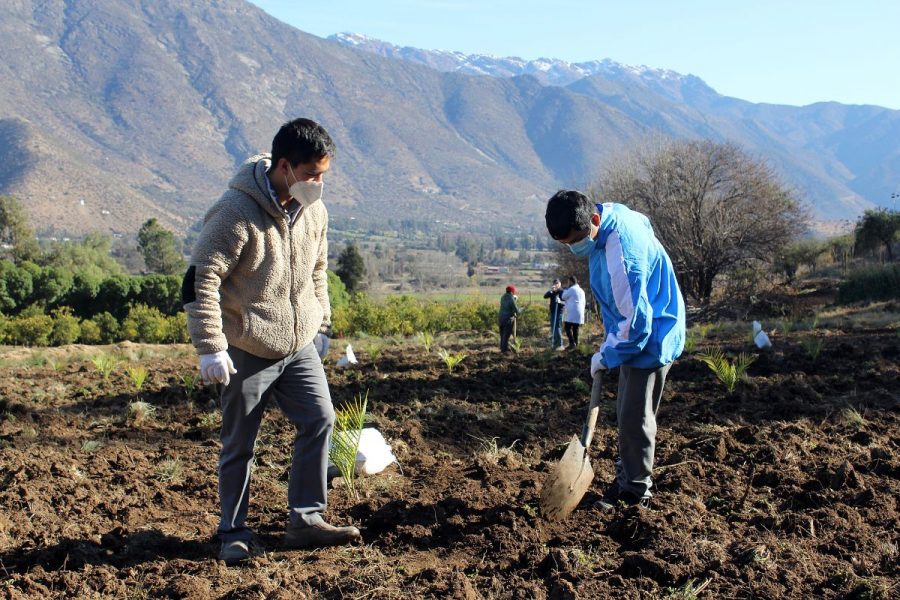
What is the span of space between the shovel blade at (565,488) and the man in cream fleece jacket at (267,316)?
0.97 m

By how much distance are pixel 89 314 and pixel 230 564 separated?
89.2 ft

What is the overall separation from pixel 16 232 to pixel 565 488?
4232 cm

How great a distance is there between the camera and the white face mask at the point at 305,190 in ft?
10.4

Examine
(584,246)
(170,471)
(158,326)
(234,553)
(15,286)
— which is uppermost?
(584,246)

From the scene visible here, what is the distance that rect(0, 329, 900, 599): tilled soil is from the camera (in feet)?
10.3

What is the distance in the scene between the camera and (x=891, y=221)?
32.4m

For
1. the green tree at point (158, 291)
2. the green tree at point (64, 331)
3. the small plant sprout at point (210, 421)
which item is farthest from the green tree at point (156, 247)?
the small plant sprout at point (210, 421)

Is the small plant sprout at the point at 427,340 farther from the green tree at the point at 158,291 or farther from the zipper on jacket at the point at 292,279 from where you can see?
the green tree at the point at 158,291

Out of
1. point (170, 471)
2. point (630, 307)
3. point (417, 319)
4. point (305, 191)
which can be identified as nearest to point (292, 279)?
point (305, 191)

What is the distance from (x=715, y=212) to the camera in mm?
27141

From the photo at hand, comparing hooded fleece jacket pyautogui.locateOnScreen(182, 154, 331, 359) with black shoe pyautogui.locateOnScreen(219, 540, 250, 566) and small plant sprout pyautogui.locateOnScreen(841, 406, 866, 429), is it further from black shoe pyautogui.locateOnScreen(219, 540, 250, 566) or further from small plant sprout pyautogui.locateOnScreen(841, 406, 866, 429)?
small plant sprout pyautogui.locateOnScreen(841, 406, 866, 429)

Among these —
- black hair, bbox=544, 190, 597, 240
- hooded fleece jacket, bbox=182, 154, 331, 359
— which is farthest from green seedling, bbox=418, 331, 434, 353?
hooded fleece jacket, bbox=182, 154, 331, 359

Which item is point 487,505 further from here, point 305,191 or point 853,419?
point 853,419

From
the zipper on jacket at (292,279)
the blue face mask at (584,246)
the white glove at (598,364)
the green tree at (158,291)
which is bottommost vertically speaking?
the green tree at (158,291)
